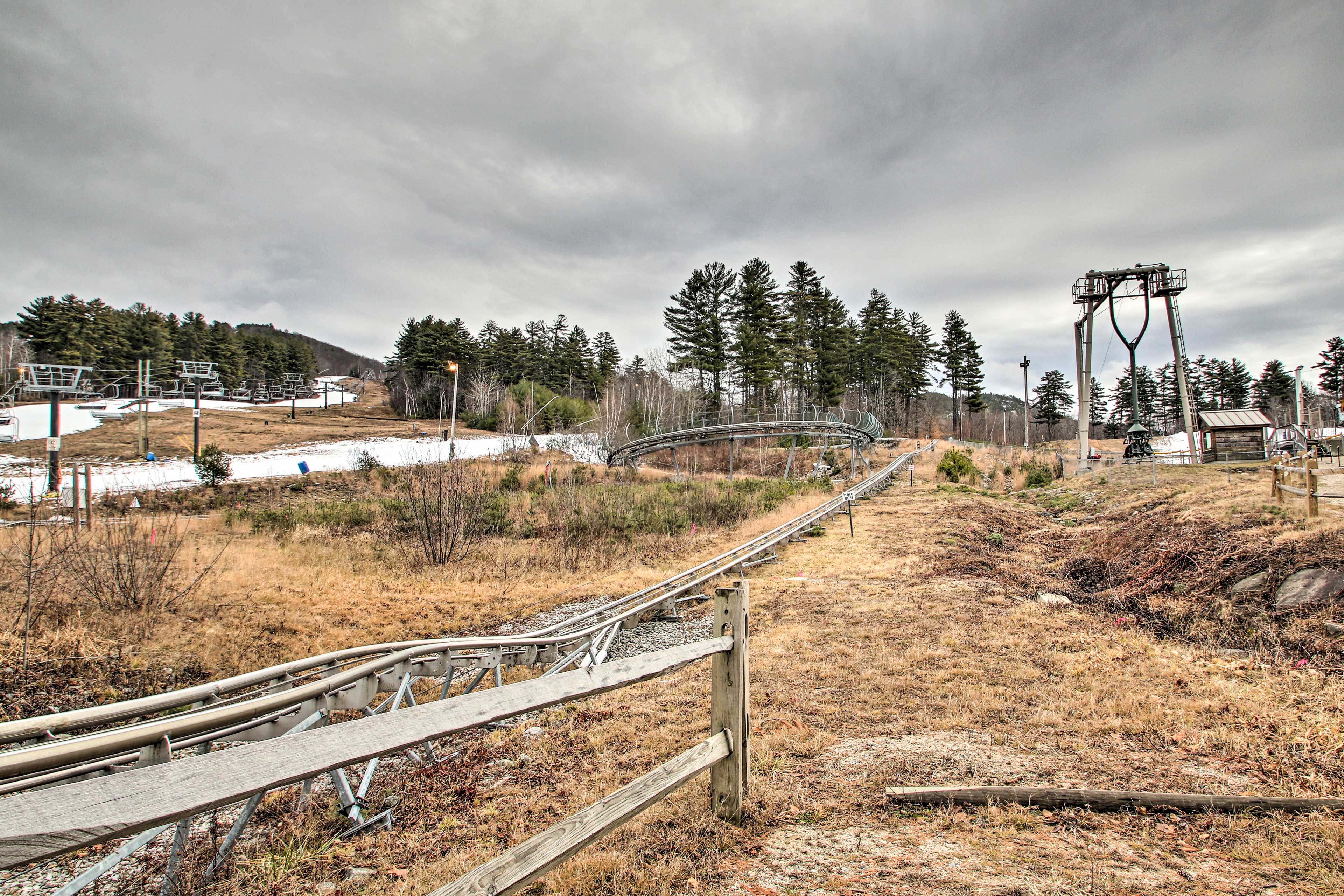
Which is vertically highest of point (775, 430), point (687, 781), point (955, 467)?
point (775, 430)

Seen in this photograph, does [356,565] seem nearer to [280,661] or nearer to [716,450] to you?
[280,661]

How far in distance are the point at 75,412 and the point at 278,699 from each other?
71.1 metres

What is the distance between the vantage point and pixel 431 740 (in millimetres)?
1893

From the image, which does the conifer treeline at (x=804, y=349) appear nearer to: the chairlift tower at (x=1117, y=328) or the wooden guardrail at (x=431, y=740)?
the chairlift tower at (x=1117, y=328)

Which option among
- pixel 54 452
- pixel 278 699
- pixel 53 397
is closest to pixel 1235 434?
pixel 278 699

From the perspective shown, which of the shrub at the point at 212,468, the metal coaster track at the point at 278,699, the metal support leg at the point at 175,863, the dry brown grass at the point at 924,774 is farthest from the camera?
the shrub at the point at 212,468

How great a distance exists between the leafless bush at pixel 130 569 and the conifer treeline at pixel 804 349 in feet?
145

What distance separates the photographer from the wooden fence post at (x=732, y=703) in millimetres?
3479

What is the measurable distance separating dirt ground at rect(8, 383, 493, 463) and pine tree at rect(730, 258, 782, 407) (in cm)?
2515

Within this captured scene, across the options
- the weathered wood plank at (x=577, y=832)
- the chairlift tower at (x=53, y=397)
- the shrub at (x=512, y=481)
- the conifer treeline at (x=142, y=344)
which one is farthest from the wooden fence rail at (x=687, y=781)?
the conifer treeline at (x=142, y=344)

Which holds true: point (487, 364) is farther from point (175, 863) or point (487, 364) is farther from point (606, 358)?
point (175, 863)

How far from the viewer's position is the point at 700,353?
176 ft

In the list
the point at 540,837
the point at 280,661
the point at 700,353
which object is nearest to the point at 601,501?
the point at 280,661

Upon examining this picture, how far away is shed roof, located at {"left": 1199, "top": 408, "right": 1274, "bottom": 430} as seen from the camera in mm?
29422
